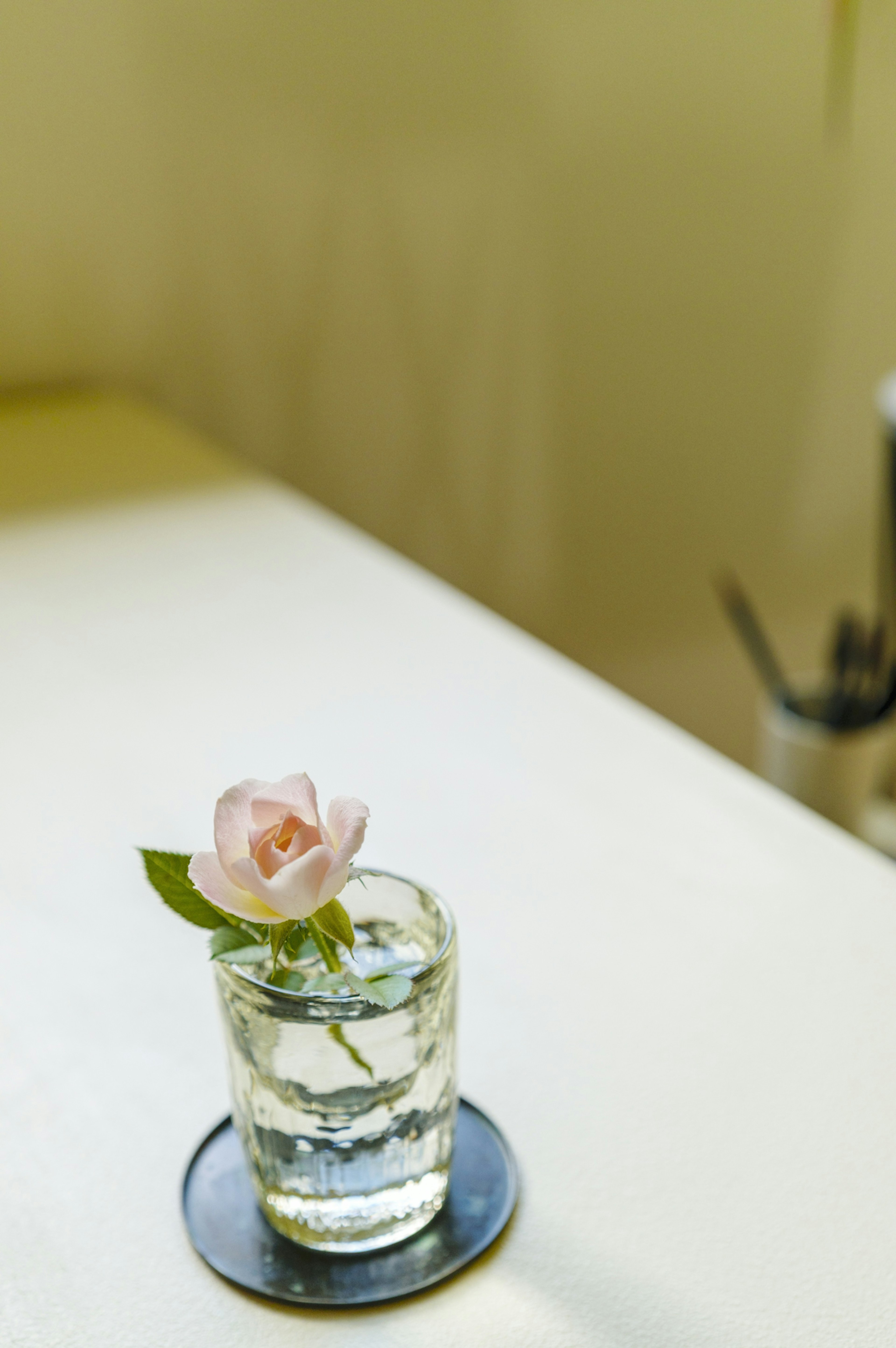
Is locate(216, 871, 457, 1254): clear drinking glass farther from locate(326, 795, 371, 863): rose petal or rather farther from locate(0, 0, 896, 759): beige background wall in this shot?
locate(0, 0, 896, 759): beige background wall

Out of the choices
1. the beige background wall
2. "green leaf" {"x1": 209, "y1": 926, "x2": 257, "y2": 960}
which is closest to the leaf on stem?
"green leaf" {"x1": 209, "y1": 926, "x2": 257, "y2": 960}

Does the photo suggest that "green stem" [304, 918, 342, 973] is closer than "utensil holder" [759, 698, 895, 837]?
Yes

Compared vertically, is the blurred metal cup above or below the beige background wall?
below

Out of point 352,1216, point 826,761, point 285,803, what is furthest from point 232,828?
point 826,761

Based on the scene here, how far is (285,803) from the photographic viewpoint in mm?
314

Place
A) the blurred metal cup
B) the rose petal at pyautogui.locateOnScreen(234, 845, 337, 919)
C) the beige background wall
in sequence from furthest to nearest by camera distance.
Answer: the blurred metal cup → the beige background wall → the rose petal at pyautogui.locateOnScreen(234, 845, 337, 919)

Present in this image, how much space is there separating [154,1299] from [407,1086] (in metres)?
0.10

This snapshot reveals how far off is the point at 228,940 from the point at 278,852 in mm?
52

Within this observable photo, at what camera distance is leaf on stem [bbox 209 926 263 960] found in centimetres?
34

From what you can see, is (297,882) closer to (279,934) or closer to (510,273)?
(279,934)

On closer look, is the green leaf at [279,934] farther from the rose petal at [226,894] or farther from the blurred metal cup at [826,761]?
the blurred metal cup at [826,761]

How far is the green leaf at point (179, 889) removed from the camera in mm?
349

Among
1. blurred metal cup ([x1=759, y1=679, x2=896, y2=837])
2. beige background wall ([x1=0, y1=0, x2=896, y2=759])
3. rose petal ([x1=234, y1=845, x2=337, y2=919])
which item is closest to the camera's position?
rose petal ([x1=234, y1=845, x2=337, y2=919])

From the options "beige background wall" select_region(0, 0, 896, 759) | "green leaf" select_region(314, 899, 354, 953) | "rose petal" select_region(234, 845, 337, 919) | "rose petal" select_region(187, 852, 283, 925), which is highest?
"rose petal" select_region(234, 845, 337, 919)
